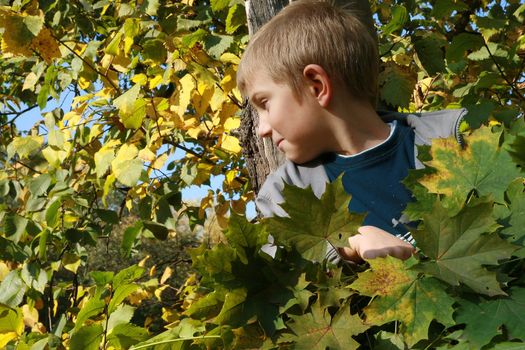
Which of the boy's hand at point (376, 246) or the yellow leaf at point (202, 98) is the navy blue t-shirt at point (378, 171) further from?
the yellow leaf at point (202, 98)

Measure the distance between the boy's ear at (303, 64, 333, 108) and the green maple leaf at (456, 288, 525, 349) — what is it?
1.00 metres

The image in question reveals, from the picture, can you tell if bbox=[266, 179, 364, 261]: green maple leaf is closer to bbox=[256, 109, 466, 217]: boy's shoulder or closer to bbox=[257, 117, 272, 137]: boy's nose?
bbox=[256, 109, 466, 217]: boy's shoulder

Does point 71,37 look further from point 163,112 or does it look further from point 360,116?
point 360,116

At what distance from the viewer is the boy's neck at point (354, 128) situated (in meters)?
1.65

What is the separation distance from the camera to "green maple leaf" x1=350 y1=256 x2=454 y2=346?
69 cm

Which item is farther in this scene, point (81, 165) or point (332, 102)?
point (81, 165)

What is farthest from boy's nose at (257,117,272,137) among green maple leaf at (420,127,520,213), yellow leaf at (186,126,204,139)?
green maple leaf at (420,127,520,213)

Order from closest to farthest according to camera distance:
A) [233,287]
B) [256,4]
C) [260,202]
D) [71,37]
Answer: [233,287], [260,202], [256,4], [71,37]

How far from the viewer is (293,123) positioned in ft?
5.19

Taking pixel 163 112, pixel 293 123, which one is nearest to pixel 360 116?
pixel 293 123

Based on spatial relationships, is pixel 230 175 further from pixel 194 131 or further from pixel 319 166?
pixel 319 166

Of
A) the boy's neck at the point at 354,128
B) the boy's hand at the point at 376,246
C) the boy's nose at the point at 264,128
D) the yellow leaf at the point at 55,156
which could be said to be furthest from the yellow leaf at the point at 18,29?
the boy's hand at the point at 376,246

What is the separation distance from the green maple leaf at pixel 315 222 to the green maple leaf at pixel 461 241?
105 millimetres

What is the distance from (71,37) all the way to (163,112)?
1403 mm
